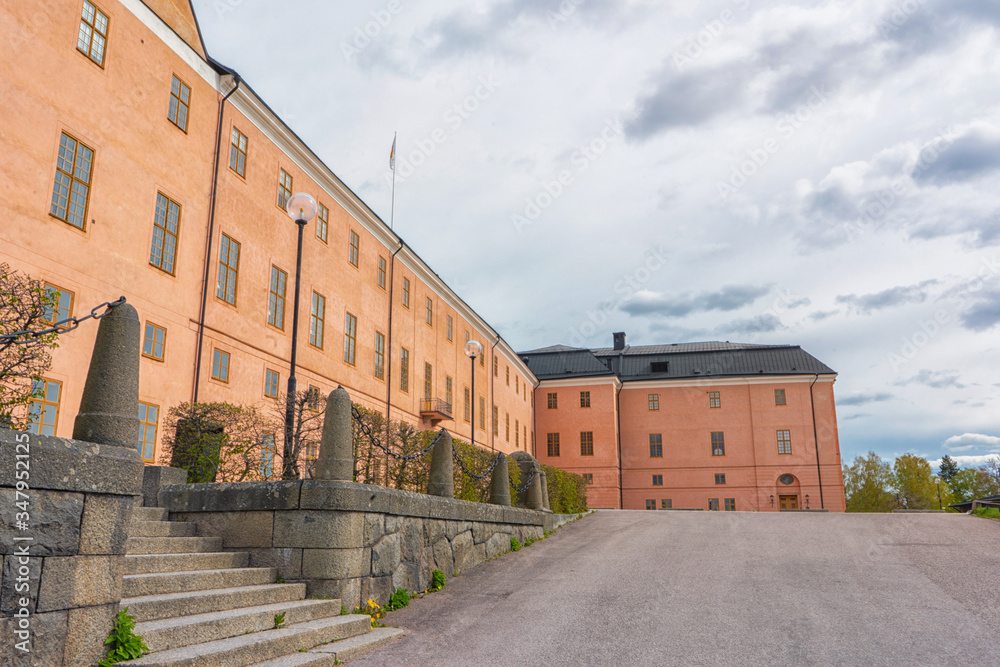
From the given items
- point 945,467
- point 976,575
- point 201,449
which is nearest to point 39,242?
point 201,449

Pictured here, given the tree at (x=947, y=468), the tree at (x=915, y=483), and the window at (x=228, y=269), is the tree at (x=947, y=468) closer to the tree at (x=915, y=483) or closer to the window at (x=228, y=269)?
the tree at (x=915, y=483)

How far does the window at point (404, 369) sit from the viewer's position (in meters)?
27.8

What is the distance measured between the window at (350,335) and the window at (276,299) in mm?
3576

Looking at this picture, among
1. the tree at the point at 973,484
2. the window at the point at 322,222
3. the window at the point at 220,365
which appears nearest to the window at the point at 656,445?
the window at the point at 322,222

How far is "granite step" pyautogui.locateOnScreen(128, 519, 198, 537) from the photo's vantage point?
701 centimetres

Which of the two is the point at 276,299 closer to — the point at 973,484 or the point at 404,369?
the point at 404,369

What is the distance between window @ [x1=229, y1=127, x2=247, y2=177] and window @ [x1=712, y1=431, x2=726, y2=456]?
35.4m

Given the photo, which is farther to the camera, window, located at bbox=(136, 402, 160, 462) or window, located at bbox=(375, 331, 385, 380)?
window, located at bbox=(375, 331, 385, 380)

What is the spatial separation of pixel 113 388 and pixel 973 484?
9661 cm

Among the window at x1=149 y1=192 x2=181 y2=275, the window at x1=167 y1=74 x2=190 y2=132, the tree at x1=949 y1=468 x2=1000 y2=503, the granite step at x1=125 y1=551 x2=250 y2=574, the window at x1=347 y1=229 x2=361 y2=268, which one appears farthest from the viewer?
the tree at x1=949 y1=468 x2=1000 y2=503

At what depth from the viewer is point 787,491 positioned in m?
43.4

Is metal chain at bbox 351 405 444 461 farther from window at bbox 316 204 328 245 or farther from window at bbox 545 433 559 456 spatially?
window at bbox 545 433 559 456

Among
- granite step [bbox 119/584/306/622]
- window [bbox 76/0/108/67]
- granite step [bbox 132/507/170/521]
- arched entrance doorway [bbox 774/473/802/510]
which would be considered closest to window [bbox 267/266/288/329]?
window [bbox 76/0/108/67]

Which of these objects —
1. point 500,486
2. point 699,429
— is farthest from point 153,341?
point 699,429
